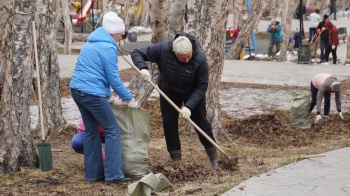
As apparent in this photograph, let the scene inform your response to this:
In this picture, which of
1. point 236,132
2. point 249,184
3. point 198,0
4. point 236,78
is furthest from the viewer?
point 236,78

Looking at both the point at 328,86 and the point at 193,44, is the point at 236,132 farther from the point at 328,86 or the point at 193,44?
the point at 193,44

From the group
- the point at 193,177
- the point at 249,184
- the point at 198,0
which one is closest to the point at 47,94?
the point at 198,0

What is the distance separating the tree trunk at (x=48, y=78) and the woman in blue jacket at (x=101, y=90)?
391 cm

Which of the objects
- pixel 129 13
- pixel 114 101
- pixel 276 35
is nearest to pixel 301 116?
pixel 114 101

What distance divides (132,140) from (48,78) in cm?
410

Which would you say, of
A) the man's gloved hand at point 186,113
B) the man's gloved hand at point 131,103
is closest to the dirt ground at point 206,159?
the man's gloved hand at point 186,113

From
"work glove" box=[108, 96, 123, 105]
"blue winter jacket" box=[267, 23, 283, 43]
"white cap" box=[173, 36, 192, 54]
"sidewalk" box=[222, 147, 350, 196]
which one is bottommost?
"blue winter jacket" box=[267, 23, 283, 43]

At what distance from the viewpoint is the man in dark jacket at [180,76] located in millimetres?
8086

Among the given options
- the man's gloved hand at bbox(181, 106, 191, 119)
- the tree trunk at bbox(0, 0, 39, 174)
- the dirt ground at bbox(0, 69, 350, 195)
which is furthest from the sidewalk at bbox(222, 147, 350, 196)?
the tree trunk at bbox(0, 0, 39, 174)

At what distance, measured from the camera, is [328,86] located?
12953 millimetres

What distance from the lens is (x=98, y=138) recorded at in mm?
8055

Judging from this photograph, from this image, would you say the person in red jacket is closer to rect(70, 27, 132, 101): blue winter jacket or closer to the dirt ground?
the dirt ground

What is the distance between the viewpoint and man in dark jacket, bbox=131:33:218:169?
318 inches

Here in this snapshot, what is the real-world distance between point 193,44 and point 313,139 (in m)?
4.31
